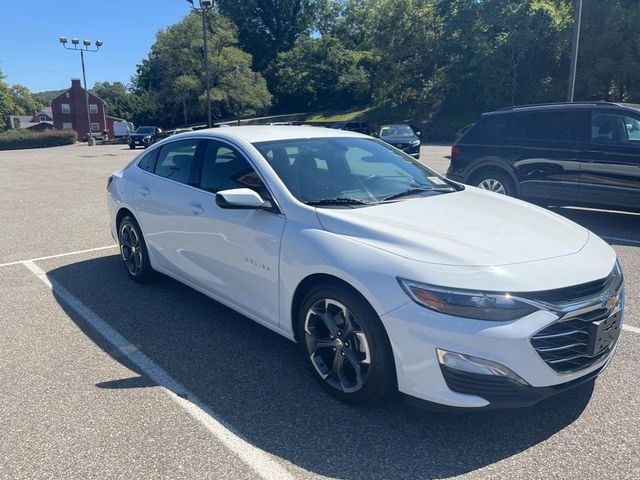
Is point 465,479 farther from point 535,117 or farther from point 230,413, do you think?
point 535,117

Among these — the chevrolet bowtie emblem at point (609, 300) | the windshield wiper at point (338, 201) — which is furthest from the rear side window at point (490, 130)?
the chevrolet bowtie emblem at point (609, 300)

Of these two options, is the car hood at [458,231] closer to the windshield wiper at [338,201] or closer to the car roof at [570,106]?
the windshield wiper at [338,201]

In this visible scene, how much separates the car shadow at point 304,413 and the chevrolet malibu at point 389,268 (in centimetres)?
21

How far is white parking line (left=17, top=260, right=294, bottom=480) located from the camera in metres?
2.73

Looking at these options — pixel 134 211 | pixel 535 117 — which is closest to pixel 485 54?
pixel 535 117

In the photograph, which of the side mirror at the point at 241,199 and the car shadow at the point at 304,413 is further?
the side mirror at the point at 241,199

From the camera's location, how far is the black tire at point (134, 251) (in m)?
5.39

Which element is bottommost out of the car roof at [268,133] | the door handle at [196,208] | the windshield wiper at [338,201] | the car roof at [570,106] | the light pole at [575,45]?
the door handle at [196,208]

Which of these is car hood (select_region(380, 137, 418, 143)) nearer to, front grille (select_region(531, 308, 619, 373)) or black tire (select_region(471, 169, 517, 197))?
black tire (select_region(471, 169, 517, 197))

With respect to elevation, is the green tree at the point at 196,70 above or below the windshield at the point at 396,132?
above

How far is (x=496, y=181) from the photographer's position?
8820 mm

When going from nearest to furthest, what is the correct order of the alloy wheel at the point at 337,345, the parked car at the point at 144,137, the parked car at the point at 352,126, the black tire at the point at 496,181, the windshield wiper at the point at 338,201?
the alloy wheel at the point at 337,345, the windshield wiper at the point at 338,201, the black tire at the point at 496,181, the parked car at the point at 352,126, the parked car at the point at 144,137

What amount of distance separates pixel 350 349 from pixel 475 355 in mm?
776

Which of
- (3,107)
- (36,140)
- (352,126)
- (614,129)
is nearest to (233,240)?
(614,129)
